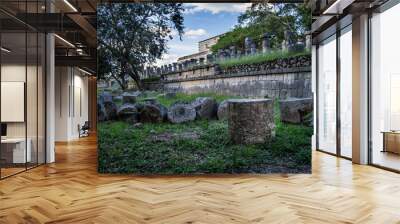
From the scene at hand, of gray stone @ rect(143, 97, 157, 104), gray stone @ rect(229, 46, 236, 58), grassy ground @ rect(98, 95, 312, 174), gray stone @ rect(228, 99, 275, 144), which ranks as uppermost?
gray stone @ rect(229, 46, 236, 58)

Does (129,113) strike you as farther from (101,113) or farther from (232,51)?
(232,51)

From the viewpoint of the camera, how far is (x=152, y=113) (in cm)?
647

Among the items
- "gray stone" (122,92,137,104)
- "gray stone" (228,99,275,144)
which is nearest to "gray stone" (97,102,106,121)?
"gray stone" (122,92,137,104)

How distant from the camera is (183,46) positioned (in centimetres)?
660

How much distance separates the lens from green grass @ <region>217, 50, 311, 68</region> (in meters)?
6.44

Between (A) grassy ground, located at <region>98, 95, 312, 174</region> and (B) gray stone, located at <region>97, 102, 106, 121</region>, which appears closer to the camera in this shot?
(A) grassy ground, located at <region>98, 95, 312, 174</region>

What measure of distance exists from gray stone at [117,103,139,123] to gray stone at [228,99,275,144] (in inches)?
64.5

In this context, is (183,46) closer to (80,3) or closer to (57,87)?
(80,3)

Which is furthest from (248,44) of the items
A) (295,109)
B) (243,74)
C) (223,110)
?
(295,109)

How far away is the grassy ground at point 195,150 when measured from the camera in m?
6.38

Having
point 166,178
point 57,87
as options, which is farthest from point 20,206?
point 57,87

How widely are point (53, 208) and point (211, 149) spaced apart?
9.65ft

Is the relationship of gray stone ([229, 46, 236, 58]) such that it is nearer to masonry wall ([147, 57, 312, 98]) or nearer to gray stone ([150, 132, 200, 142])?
masonry wall ([147, 57, 312, 98])

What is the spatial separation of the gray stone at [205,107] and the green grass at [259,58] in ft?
2.23
